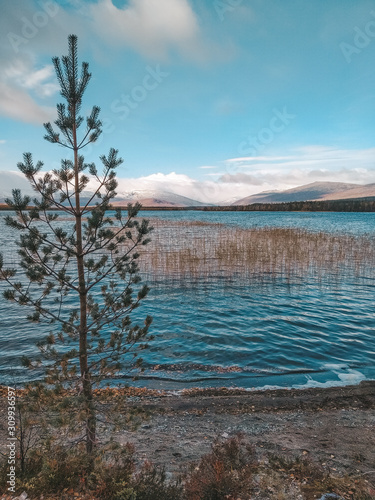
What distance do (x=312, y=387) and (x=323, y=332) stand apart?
4983 mm

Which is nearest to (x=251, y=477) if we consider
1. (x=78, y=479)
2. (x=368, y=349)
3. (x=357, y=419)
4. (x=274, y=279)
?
(x=78, y=479)

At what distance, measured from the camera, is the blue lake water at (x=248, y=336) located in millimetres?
10656

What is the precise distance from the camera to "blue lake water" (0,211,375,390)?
10.7 m

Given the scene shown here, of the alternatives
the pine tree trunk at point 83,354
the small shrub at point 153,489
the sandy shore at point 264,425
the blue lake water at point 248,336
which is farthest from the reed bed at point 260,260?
the small shrub at point 153,489

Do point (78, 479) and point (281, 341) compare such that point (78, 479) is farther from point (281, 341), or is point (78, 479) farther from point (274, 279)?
point (274, 279)

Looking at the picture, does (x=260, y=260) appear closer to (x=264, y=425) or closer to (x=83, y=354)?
(x=264, y=425)

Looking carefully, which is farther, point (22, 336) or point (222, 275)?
point (222, 275)

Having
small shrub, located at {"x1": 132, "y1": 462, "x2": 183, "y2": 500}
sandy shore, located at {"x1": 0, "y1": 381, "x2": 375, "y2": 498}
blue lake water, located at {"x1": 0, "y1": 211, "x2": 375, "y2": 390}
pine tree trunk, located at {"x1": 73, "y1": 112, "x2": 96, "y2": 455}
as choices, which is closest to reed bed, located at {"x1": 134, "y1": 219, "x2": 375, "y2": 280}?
blue lake water, located at {"x1": 0, "y1": 211, "x2": 375, "y2": 390}

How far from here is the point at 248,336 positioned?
Answer: 540 inches

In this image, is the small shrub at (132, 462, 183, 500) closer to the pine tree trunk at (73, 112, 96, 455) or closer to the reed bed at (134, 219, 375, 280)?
the pine tree trunk at (73, 112, 96, 455)

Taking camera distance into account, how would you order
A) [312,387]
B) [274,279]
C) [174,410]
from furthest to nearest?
1. [274,279]
2. [312,387]
3. [174,410]

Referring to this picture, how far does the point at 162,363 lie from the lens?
450 inches

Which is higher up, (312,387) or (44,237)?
(44,237)

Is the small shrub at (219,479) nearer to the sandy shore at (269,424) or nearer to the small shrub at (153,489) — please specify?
the small shrub at (153,489)
